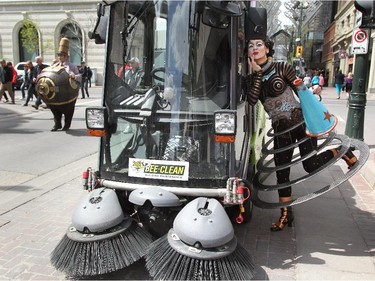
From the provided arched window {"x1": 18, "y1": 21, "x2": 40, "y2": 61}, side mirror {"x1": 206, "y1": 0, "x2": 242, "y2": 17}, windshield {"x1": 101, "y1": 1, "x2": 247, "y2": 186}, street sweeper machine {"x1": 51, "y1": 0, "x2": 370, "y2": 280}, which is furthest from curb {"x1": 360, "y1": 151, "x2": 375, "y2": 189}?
arched window {"x1": 18, "y1": 21, "x2": 40, "y2": 61}

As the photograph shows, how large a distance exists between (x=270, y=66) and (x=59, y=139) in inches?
268

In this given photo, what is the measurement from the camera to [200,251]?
2910 millimetres

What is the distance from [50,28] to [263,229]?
3613cm

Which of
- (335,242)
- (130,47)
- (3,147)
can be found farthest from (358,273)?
(3,147)

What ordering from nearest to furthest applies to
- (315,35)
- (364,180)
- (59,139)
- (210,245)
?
(210,245)
(364,180)
(59,139)
(315,35)

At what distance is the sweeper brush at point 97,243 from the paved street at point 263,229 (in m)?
0.22

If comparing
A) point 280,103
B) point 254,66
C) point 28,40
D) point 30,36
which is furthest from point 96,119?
point 28,40

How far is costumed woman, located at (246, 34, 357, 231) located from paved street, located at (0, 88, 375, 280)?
1.24 ft

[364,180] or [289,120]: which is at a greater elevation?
[289,120]

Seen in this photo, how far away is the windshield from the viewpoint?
132 inches

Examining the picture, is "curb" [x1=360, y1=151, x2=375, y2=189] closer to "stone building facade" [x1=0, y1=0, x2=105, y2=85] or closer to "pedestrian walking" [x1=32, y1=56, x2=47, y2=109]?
"pedestrian walking" [x1=32, y1=56, x2=47, y2=109]

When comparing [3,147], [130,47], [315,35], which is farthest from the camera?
[315,35]

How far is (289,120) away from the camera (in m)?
4.11

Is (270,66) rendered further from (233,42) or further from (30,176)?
(30,176)
